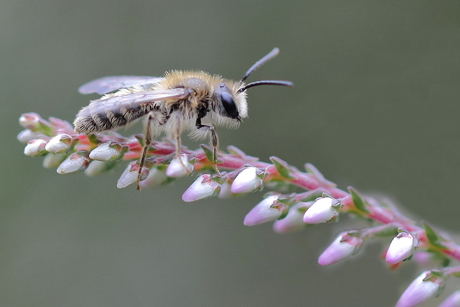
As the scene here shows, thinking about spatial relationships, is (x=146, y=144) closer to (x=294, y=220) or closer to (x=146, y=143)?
(x=146, y=143)

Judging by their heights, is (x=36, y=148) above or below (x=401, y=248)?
above

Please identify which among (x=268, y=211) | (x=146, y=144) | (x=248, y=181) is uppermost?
(x=146, y=144)

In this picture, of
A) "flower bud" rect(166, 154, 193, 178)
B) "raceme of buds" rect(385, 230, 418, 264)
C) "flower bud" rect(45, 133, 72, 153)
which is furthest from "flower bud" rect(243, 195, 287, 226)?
"flower bud" rect(45, 133, 72, 153)

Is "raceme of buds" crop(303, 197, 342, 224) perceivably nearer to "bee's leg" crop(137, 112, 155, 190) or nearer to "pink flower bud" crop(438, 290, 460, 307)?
"pink flower bud" crop(438, 290, 460, 307)

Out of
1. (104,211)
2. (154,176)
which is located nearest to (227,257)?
(104,211)

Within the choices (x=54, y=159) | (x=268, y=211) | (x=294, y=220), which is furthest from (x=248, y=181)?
(x=54, y=159)

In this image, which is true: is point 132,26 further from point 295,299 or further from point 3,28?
point 295,299

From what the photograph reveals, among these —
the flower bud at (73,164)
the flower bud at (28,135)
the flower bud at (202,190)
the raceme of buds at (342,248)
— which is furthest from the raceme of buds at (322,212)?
the flower bud at (28,135)
